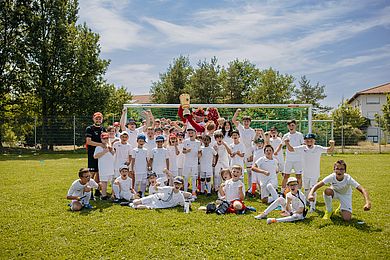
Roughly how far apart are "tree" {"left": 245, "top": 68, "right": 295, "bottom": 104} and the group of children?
28942mm

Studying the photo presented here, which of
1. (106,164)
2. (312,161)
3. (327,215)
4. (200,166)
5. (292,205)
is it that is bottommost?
(327,215)

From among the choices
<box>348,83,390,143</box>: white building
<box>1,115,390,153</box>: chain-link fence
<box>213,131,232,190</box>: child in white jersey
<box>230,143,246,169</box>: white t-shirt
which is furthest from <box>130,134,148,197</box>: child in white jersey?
<box>348,83,390,143</box>: white building

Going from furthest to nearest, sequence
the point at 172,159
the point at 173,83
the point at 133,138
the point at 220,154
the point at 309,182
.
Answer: the point at 173,83, the point at 133,138, the point at 220,154, the point at 172,159, the point at 309,182

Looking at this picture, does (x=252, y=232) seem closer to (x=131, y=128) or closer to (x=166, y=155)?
(x=166, y=155)

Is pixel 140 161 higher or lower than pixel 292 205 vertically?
higher

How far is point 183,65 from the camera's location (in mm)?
37250

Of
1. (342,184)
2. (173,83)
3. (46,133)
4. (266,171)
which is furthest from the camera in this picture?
(173,83)

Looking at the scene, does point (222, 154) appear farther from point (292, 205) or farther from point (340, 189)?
point (340, 189)

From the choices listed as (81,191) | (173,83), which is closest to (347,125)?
(173,83)

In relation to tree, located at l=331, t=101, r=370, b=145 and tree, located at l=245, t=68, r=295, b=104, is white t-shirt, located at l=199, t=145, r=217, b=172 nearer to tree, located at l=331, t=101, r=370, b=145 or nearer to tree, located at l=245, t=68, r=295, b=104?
tree, located at l=331, t=101, r=370, b=145

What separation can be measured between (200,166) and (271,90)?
102 ft

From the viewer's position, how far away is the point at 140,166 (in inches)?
309

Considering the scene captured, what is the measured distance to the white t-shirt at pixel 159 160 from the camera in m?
7.92

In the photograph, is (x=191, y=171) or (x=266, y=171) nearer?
(x=266, y=171)
